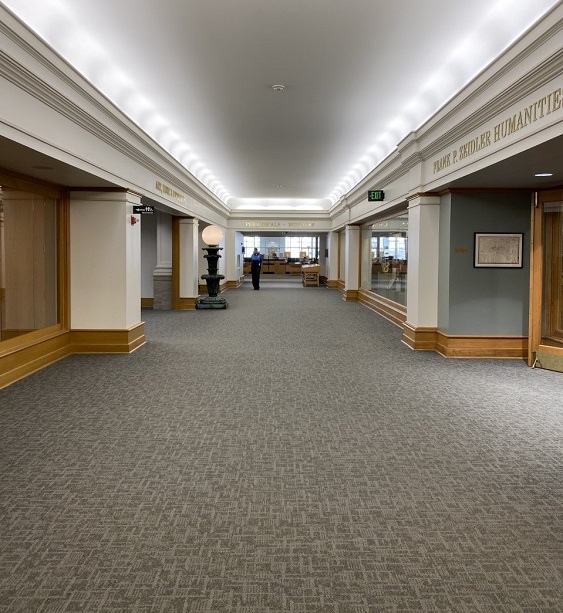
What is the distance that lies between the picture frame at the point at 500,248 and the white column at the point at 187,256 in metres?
7.91

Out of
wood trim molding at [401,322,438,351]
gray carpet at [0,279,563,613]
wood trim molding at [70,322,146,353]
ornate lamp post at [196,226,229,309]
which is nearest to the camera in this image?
gray carpet at [0,279,563,613]

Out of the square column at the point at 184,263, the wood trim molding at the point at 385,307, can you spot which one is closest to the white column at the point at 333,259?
the wood trim molding at the point at 385,307

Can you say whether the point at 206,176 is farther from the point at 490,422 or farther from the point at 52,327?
the point at 490,422

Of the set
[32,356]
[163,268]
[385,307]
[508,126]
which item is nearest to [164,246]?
[163,268]

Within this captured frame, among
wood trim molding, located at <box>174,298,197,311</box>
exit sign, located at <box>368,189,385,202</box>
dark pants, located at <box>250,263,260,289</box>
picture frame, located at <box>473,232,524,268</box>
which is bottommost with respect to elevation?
wood trim molding, located at <box>174,298,197,311</box>

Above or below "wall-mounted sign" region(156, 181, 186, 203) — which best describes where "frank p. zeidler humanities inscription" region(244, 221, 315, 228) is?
above

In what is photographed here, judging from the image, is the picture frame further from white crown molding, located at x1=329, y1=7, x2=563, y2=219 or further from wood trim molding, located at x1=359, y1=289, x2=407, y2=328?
wood trim molding, located at x1=359, y1=289, x2=407, y2=328

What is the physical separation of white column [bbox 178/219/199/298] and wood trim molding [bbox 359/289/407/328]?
459cm

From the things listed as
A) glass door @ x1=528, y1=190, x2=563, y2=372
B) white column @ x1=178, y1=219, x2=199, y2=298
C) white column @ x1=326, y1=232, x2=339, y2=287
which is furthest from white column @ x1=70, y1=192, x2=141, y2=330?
white column @ x1=326, y1=232, x2=339, y2=287

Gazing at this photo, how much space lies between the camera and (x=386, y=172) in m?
10.8

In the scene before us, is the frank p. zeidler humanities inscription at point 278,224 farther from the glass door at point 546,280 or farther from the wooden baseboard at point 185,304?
the glass door at point 546,280

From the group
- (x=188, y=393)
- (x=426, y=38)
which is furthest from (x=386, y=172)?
(x=188, y=393)

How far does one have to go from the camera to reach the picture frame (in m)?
7.98

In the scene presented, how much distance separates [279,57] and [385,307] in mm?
7846
